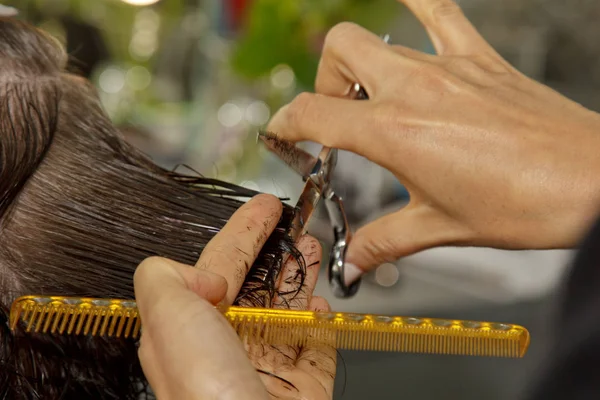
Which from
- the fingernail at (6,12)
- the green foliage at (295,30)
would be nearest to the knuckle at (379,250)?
the fingernail at (6,12)

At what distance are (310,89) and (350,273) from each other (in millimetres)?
818

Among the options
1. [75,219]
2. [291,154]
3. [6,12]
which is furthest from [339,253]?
[6,12]

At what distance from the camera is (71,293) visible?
0.54m

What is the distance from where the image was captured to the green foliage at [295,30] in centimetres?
135

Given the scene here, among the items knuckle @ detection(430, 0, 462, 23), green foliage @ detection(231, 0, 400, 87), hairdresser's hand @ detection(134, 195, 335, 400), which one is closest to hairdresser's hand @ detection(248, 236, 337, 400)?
hairdresser's hand @ detection(134, 195, 335, 400)

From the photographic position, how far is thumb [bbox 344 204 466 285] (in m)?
0.63

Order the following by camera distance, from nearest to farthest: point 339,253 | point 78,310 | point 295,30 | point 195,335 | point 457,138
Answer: point 195,335
point 78,310
point 457,138
point 339,253
point 295,30

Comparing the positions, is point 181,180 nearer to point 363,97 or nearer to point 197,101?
point 363,97

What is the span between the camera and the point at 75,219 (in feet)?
1.85

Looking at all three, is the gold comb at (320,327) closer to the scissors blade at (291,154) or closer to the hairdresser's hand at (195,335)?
the hairdresser's hand at (195,335)

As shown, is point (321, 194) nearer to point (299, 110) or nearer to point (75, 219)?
point (299, 110)

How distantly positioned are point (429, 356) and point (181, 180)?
654 mm

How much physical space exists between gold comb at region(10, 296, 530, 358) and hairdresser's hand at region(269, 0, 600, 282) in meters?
0.13

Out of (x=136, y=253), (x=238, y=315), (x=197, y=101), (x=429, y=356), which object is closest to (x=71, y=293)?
(x=136, y=253)
